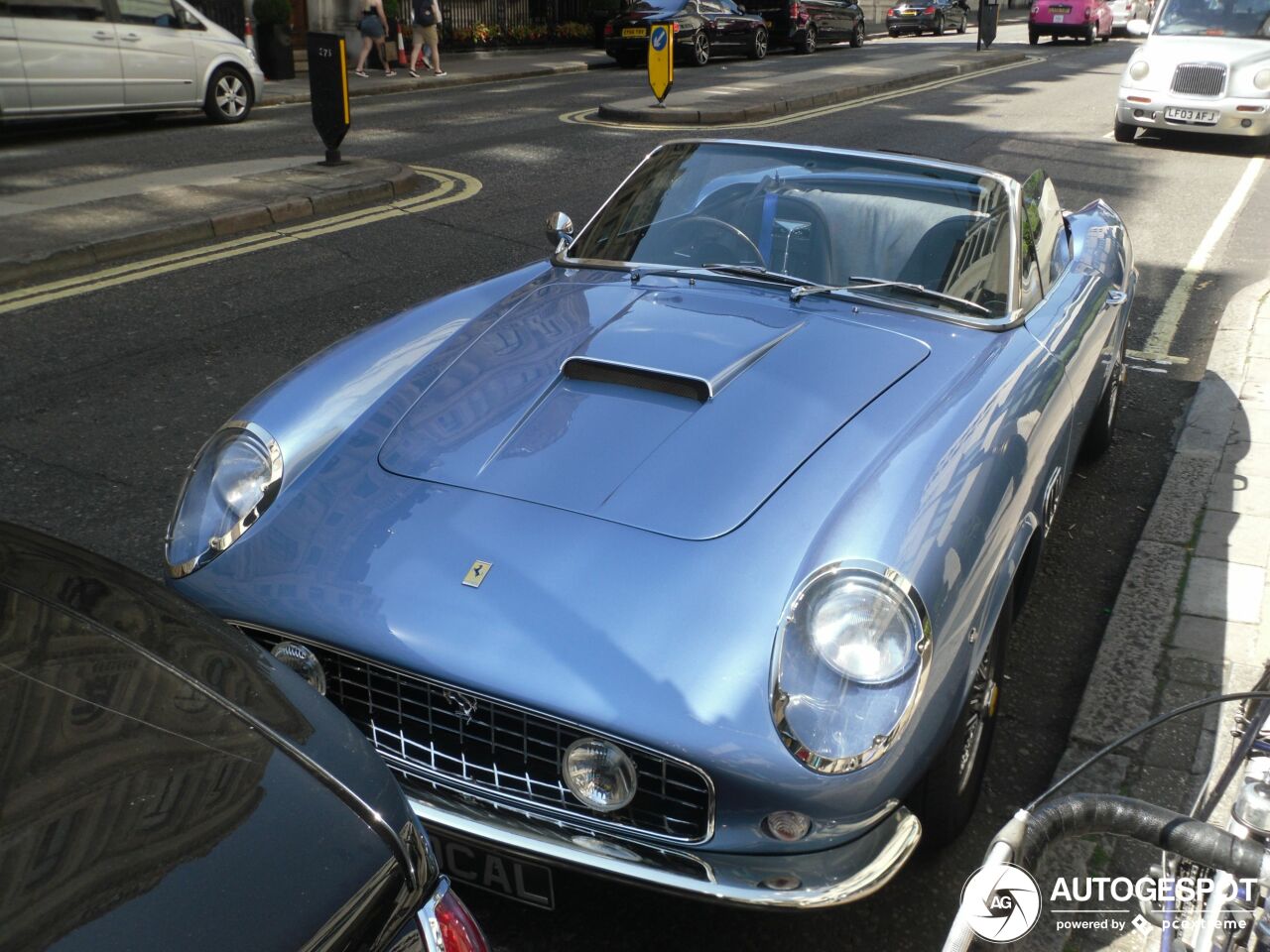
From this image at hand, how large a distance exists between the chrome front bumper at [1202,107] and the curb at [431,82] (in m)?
9.33

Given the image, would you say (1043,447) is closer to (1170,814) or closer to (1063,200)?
(1170,814)

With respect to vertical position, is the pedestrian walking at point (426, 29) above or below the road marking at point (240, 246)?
above

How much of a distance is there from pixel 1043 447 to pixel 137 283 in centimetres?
581

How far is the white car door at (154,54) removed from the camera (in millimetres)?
12836

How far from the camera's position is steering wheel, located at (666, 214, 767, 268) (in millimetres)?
3953

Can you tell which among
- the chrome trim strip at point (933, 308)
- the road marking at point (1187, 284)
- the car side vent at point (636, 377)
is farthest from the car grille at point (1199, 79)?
the car side vent at point (636, 377)

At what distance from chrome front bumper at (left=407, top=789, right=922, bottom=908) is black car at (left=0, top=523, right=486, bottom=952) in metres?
0.51

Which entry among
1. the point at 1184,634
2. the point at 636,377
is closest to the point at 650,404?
the point at 636,377

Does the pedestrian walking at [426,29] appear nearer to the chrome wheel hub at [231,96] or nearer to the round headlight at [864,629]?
the chrome wheel hub at [231,96]

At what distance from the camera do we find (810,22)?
2727 cm

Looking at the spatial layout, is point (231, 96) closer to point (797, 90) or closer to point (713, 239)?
point (797, 90)

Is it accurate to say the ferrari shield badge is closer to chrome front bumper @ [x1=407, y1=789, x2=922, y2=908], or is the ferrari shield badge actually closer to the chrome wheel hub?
chrome front bumper @ [x1=407, y1=789, x2=922, y2=908]

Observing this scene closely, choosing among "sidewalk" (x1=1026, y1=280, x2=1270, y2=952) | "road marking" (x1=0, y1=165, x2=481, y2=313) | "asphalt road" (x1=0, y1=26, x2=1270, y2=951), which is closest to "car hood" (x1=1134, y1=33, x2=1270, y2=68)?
"asphalt road" (x1=0, y1=26, x2=1270, y2=951)

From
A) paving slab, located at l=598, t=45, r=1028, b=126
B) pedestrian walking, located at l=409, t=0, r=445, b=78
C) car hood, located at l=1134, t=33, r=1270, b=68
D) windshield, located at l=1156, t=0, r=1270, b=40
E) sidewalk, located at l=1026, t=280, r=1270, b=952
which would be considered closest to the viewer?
sidewalk, located at l=1026, t=280, r=1270, b=952
